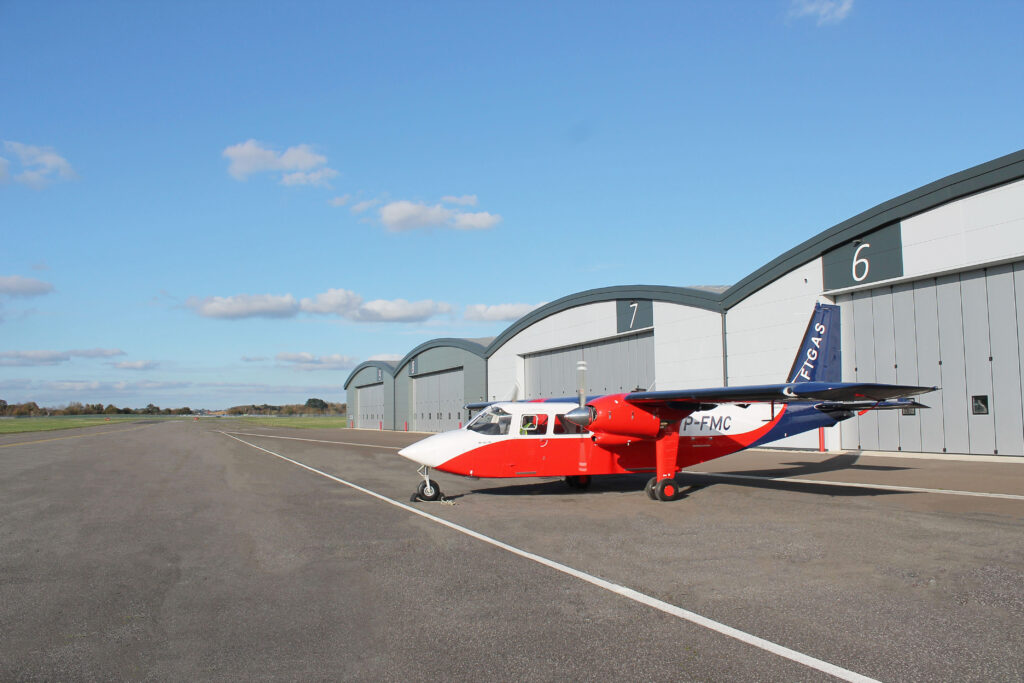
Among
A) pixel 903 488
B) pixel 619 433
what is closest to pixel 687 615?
pixel 619 433

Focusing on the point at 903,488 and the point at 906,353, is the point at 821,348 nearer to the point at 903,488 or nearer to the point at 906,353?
the point at 903,488

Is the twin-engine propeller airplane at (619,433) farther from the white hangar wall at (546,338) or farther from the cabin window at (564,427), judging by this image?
the white hangar wall at (546,338)

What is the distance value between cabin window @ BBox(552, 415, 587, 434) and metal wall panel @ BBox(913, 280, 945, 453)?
16.0m

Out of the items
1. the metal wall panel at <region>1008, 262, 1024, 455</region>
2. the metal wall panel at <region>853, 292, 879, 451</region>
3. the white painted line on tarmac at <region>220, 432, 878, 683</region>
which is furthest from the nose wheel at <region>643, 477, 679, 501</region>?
the metal wall panel at <region>853, 292, 879, 451</region>

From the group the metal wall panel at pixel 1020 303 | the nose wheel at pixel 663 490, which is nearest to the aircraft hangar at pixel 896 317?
the metal wall panel at pixel 1020 303

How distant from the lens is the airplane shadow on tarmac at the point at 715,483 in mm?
15659

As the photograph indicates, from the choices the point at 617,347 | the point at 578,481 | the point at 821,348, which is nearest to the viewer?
the point at 578,481

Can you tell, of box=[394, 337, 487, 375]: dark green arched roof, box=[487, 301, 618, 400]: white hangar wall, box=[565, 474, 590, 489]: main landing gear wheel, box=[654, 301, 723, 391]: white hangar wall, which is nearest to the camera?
box=[565, 474, 590, 489]: main landing gear wheel

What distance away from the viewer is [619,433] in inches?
601

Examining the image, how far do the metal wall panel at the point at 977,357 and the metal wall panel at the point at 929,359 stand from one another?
0.99m

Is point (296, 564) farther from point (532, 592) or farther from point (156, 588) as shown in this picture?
point (532, 592)

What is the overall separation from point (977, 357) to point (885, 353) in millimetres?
3280

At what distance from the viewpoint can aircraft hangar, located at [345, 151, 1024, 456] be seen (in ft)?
70.7

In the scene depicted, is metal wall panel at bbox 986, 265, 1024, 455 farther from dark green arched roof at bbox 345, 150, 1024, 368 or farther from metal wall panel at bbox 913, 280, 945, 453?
dark green arched roof at bbox 345, 150, 1024, 368
